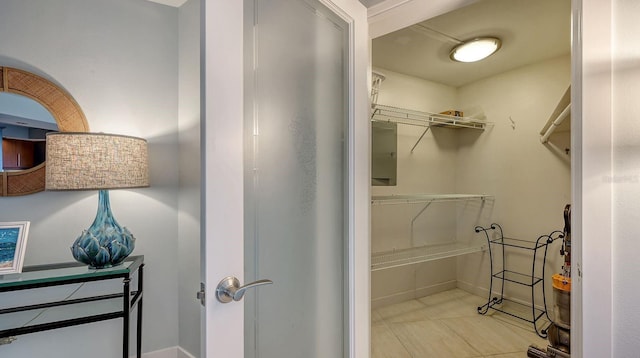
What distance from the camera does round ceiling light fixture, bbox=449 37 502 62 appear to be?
2193 millimetres

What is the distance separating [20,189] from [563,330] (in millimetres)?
2767

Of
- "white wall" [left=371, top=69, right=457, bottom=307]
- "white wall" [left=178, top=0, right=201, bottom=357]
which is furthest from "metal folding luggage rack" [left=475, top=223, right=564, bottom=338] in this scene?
"white wall" [left=178, top=0, right=201, bottom=357]

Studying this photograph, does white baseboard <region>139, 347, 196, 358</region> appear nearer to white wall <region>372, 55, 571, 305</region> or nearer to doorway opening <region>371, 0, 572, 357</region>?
doorway opening <region>371, 0, 572, 357</region>

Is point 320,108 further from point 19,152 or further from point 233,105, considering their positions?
point 19,152

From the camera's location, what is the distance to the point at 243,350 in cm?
84

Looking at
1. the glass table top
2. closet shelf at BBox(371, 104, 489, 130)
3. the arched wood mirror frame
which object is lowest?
the glass table top

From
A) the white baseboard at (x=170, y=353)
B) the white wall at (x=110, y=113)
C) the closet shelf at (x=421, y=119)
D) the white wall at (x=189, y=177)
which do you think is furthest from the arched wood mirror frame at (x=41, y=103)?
the closet shelf at (x=421, y=119)

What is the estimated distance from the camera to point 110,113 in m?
1.78

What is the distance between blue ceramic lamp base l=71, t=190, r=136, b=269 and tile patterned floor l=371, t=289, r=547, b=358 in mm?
1698

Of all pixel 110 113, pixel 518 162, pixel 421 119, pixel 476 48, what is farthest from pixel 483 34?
pixel 110 113

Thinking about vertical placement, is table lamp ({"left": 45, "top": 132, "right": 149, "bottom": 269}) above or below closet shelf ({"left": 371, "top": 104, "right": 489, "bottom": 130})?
below

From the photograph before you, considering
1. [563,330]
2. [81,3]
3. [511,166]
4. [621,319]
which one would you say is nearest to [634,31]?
[621,319]

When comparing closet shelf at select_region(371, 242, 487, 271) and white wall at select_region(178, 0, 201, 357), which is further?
closet shelf at select_region(371, 242, 487, 271)

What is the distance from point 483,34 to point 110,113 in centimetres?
255
